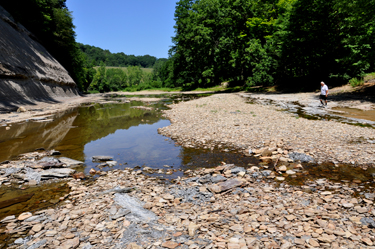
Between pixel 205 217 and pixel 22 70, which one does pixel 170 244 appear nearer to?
pixel 205 217

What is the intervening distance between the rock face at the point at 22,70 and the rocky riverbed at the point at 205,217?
23.2 metres

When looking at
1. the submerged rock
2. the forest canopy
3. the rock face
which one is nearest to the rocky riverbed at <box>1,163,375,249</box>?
the submerged rock

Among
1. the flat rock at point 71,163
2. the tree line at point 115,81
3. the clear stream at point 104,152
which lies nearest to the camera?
the clear stream at point 104,152

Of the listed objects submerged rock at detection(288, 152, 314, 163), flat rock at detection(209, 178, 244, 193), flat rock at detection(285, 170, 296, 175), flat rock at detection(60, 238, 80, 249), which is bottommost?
flat rock at detection(285, 170, 296, 175)

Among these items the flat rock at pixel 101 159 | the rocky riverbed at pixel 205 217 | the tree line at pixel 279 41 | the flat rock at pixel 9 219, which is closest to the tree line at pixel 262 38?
the tree line at pixel 279 41

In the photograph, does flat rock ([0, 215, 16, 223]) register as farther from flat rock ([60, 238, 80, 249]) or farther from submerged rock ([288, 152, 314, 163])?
submerged rock ([288, 152, 314, 163])

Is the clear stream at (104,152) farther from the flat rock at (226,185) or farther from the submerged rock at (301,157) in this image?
the flat rock at (226,185)

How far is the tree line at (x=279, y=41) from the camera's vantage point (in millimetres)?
23922

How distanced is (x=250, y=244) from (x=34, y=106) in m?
29.7

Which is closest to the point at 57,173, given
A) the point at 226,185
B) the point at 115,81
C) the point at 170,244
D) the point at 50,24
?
the point at 170,244

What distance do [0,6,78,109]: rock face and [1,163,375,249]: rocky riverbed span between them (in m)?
23.2

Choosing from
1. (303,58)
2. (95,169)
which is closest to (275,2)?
(303,58)

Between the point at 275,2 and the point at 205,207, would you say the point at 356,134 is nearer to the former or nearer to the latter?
the point at 205,207

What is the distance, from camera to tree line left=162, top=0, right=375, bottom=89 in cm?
2392
